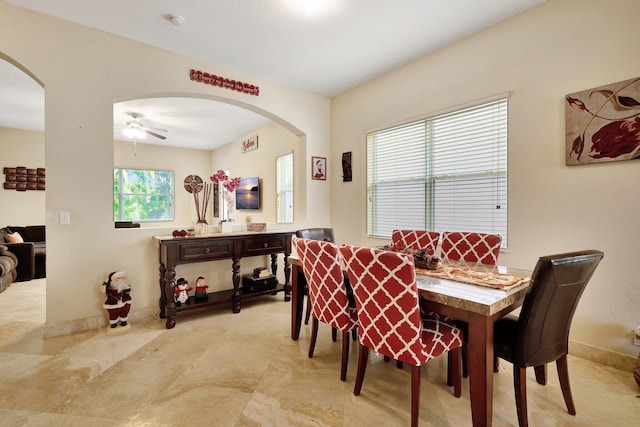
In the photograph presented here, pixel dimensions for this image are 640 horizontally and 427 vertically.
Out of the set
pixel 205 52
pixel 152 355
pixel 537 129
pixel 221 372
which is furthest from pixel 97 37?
pixel 537 129

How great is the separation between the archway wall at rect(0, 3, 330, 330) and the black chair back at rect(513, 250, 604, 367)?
3232 millimetres

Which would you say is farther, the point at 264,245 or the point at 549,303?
the point at 264,245

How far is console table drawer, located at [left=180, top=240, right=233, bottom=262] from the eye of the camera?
2.96 m

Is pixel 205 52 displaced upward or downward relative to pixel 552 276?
upward

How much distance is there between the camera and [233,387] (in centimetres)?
190

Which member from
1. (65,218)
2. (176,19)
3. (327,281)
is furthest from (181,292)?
(176,19)

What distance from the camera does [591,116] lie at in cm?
217

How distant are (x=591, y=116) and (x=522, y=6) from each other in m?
1.09

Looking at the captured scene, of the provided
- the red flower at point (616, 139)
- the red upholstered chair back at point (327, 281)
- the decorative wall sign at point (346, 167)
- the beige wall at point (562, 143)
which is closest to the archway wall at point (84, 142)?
the red upholstered chair back at point (327, 281)

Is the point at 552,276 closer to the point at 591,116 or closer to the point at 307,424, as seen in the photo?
the point at 307,424

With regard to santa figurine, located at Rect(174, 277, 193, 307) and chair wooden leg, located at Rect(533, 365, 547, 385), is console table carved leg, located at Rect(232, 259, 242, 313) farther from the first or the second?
chair wooden leg, located at Rect(533, 365, 547, 385)

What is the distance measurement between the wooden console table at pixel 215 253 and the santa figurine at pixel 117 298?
0.33m

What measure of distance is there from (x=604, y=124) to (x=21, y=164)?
8.54 meters

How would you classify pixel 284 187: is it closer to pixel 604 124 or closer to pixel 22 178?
pixel 604 124
